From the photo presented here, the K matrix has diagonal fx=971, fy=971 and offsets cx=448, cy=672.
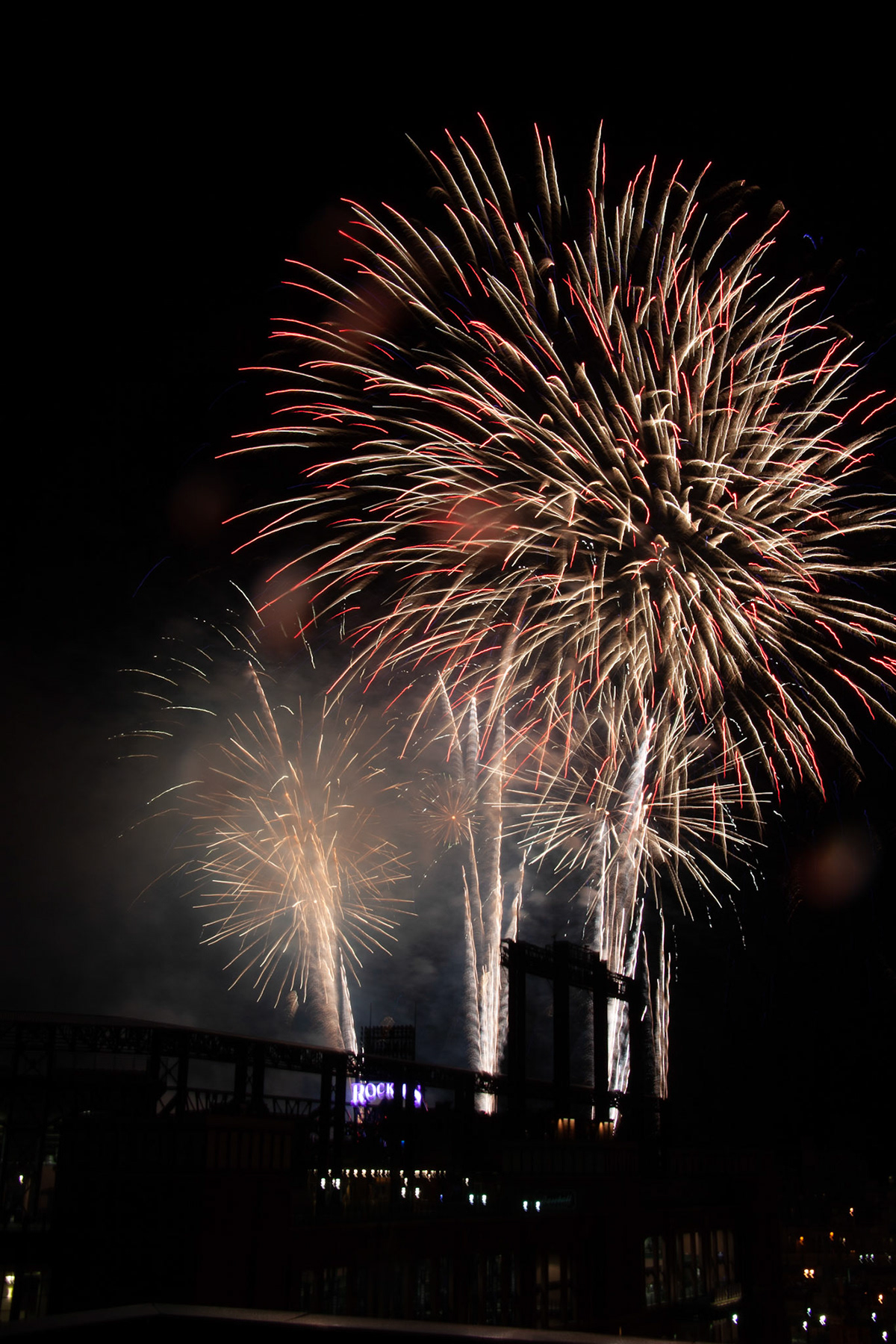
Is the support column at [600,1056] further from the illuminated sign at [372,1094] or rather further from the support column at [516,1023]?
the illuminated sign at [372,1094]

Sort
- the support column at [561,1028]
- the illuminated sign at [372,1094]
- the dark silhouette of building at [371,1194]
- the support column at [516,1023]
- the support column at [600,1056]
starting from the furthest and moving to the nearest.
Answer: the illuminated sign at [372,1094]
the support column at [600,1056]
the support column at [561,1028]
the support column at [516,1023]
the dark silhouette of building at [371,1194]

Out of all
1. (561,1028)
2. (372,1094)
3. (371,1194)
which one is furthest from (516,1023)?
(372,1094)

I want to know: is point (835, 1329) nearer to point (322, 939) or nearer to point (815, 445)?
point (322, 939)

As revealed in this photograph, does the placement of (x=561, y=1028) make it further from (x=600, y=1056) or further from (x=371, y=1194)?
(x=371, y=1194)

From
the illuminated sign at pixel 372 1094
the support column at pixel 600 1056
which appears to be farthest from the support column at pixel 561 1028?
the illuminated sign at pixel 372 1094

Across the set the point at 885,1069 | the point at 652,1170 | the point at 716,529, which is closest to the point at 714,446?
the point at 716,529

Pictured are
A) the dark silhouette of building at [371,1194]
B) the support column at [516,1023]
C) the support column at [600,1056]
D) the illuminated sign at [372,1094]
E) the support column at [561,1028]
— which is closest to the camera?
the dark silhouette of building at [371,1194]

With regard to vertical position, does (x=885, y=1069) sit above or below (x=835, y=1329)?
above

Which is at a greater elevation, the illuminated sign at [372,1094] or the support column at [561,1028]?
the support column at [561,1028]

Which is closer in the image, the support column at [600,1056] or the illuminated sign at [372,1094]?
the support column at [600,1056]
